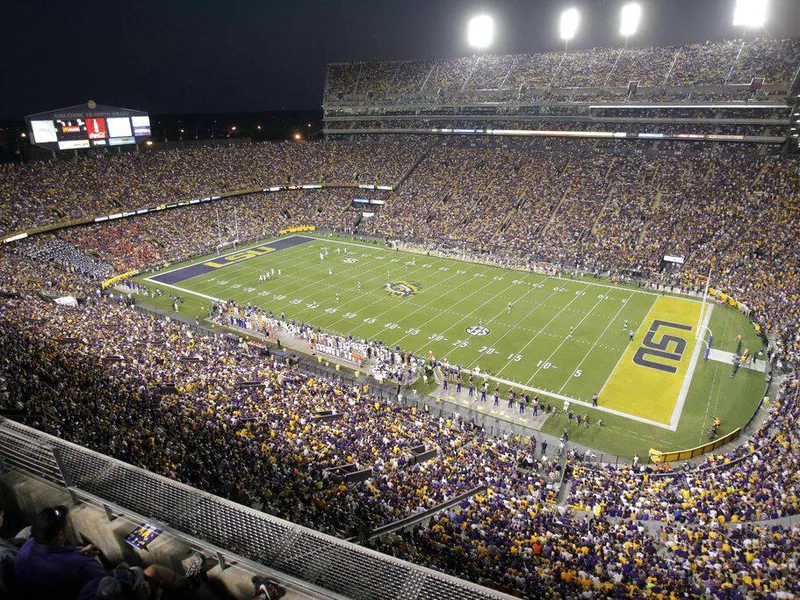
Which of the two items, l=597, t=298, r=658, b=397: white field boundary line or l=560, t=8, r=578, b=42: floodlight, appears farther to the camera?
l=560, t=8, r=578, b=42: floodlight

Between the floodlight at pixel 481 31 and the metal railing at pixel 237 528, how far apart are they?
212 ft

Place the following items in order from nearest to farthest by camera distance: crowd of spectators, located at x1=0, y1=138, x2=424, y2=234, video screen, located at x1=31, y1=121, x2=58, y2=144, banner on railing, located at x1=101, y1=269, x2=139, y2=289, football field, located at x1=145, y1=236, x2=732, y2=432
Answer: football field, located at x1=145, y1=236, x2=732, y2=432 → banner on railing, located at x1=101, y1=269, x2=139, y2=289 → crowd of spectators, located at x1=0, y1=138, x2=424, y2=234 → video screen, located at x1=31, y1=121, x2=58, y2=144

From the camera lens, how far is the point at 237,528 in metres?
4.81

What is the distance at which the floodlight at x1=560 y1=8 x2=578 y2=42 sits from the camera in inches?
2144

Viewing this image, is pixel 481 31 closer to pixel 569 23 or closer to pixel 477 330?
pixel 569 23

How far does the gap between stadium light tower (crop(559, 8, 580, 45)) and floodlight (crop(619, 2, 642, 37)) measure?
481 centimetres

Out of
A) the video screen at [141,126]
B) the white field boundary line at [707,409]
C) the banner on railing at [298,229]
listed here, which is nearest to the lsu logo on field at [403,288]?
the white field boundary line at [707,409]

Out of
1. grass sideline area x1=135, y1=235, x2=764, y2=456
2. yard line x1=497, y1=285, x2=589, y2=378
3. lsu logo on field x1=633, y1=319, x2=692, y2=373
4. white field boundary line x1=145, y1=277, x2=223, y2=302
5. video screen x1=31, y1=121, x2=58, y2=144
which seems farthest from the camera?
video screen x1=31, y1=121, x2=58, y2=144

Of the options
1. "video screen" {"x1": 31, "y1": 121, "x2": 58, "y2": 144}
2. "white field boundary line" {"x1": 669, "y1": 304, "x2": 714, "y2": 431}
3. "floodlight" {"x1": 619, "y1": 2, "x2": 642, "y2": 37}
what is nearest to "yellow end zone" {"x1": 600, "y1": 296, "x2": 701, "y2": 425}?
"white field boundary line" {"x1": 669, "y1": 304, "x2": 714, "y2": 431}

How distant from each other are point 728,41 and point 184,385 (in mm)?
58138

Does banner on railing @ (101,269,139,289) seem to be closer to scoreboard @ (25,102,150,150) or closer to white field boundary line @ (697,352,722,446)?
scoreboard @ (25,102,150,150)

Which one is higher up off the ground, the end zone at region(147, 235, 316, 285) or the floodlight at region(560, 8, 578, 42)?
the floodlight at region(560, 8, 578, 42)

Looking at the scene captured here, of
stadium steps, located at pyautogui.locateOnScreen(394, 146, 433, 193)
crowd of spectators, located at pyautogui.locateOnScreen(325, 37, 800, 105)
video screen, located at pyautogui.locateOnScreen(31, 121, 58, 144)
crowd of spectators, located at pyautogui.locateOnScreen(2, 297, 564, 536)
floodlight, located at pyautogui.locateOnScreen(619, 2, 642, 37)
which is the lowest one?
crowd of spectators, located at pyautogui.locateOnScreen(2, 297, 564, 536)

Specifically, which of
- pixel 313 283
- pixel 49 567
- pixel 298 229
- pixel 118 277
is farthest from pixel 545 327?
pixel 298 229
